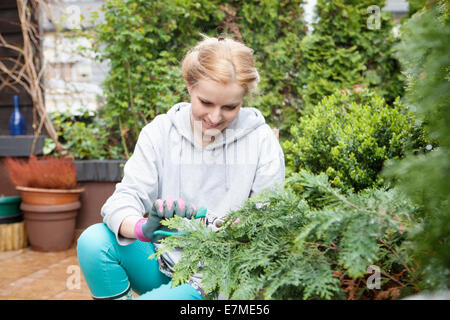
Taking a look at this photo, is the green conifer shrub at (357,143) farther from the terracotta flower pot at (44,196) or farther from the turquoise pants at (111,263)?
the terracotta flower pot at (44,196)

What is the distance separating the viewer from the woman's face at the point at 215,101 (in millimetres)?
1542

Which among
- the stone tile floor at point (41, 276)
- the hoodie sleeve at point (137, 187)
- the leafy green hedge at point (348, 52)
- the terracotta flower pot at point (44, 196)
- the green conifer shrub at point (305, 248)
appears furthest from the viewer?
the leafy green hedge at point (348, 52)

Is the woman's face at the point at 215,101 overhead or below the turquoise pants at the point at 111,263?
overhead

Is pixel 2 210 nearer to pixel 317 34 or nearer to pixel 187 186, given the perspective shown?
pixel 187 186

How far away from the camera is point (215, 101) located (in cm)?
155

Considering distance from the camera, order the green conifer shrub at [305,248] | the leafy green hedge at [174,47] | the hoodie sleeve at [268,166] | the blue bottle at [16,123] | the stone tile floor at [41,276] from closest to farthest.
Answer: the green conifer shrub at [305,248] → the hoodie sleeve at [268,166] → the stone tile floor at [41,276] → the leafy green hedge at [174,47] → the blue bottle at [16,123]

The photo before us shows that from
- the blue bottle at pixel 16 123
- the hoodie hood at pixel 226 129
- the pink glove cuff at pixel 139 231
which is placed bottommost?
the blue bottle at pixel 16 123

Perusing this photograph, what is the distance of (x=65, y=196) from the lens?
3.53 meters

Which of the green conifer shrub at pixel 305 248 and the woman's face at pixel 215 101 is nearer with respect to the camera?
the green conifer shrub at pixel 305 248

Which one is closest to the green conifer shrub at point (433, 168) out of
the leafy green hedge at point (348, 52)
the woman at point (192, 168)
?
the woman at point (192, 168)

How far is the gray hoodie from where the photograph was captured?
1752mm

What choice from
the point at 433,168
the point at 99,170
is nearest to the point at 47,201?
the point at 99,170

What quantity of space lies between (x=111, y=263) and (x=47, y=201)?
2240mm

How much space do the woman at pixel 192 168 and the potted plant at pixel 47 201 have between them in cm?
202
